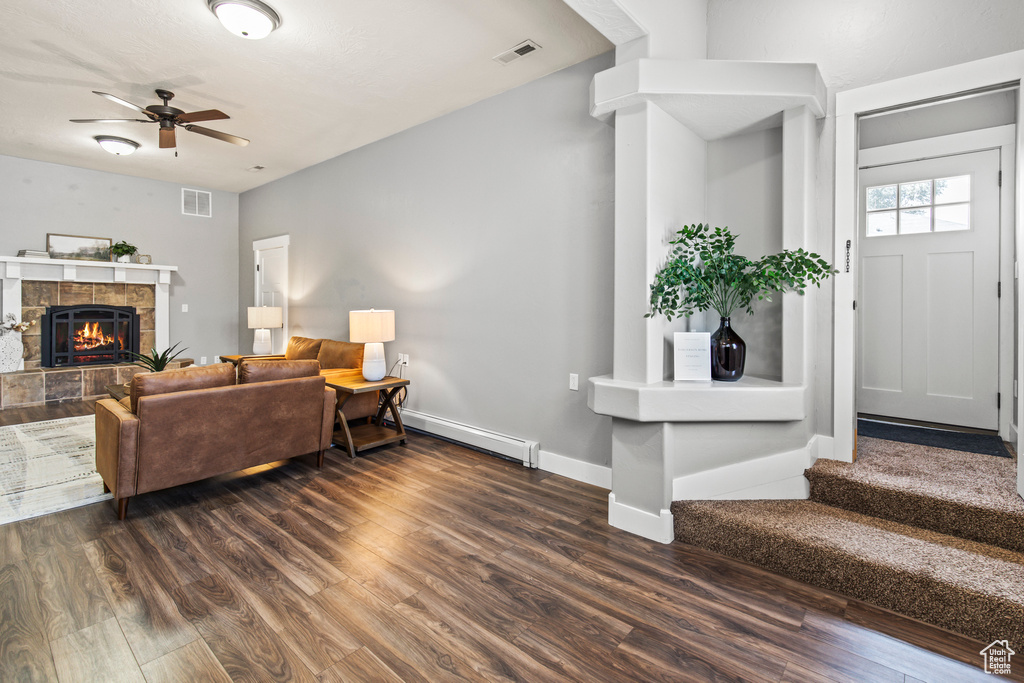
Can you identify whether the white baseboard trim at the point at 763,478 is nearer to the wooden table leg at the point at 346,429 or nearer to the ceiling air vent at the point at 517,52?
the wooden table leg at the point at 346,429

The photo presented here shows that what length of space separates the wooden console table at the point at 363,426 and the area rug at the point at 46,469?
1.46 m

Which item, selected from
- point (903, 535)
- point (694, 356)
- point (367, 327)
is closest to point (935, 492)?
point (903, 535)

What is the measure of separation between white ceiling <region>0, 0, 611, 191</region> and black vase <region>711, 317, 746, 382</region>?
196 centimetres

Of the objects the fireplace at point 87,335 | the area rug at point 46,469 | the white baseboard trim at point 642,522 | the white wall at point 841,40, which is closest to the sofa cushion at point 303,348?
the area rug at point 46,469

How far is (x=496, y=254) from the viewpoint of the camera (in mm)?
3768

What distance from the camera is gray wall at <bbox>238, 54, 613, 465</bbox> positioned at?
322cm

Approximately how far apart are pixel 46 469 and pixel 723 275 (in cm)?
456

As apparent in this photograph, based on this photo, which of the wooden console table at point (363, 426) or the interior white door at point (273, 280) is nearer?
the wooden console table at point (363, 426)

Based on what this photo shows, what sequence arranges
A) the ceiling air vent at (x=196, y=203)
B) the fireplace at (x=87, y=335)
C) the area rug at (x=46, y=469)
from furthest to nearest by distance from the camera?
the ceiling air vent at (x=196, y=203), the fireplace at (x=87, y=335), the area rug at (x=46, y=469)

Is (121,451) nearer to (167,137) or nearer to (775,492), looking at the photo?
(167,137)

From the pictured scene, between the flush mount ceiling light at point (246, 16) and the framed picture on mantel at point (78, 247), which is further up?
the flush mount ceiling light at point (246, 16)

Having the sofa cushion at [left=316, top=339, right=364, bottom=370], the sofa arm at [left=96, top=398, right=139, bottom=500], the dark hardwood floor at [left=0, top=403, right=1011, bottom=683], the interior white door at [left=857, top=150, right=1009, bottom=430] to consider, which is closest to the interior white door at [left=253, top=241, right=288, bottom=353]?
the sofa cushion at [left=316, top=339, right=364, bottom=370]

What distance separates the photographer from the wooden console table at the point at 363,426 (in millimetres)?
3721

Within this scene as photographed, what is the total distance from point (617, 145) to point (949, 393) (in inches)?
123
